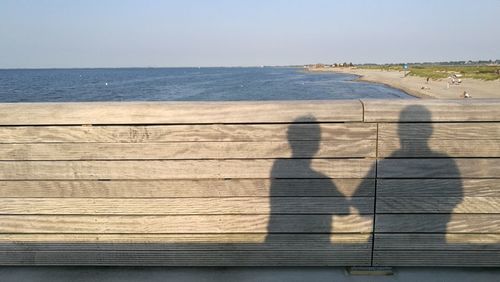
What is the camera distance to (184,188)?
102 inches

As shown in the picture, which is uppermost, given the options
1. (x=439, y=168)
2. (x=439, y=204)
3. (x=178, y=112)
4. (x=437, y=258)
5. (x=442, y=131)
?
(x=178, y=112)

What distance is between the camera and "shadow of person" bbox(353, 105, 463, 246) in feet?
7.95

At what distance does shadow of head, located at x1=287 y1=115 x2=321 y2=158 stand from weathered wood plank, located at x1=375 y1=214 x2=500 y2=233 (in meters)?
0.66

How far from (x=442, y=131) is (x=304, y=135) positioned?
0.86 meters

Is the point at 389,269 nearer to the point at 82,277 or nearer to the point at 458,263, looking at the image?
the point at 458,263

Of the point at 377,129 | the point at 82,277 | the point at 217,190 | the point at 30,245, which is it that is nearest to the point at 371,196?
the point at 377,129

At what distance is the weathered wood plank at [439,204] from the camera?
2.52 meters

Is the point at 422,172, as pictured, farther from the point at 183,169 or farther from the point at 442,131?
the point at 183,169

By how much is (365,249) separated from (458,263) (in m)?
0.64

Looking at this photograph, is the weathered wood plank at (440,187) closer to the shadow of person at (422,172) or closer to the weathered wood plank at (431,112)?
the shadow of person at (422,172)

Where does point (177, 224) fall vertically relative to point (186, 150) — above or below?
below

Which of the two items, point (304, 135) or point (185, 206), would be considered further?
point (185, 206)

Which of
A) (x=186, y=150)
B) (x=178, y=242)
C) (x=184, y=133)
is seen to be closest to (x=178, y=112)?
(x=184, y=133)

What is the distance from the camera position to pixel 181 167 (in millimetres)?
2547
